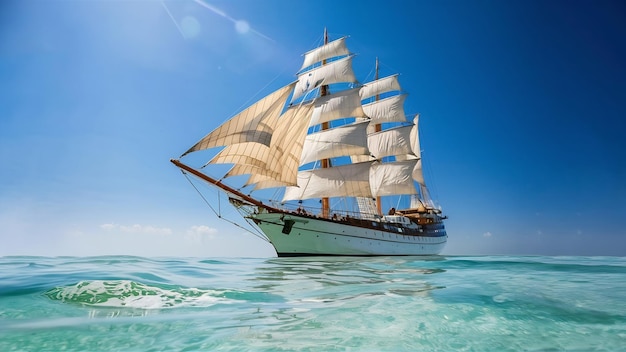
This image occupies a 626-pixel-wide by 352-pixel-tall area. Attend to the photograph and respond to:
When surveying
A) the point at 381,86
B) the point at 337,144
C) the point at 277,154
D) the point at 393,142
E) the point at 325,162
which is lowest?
the point at 277,154

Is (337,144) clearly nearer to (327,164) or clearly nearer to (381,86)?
(327,164)

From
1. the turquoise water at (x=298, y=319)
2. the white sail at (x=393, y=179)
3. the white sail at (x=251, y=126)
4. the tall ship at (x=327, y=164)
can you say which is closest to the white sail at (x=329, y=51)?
the tall ship at (x=327, y=164)

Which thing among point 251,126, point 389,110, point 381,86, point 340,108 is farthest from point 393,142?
point 251,126

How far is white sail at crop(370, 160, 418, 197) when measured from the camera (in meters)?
54.0

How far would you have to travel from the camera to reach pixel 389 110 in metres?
62.0

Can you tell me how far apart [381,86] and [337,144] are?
25178mm

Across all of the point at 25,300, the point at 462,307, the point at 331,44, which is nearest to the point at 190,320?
the point at 25,300

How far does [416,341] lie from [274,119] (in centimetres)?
3023

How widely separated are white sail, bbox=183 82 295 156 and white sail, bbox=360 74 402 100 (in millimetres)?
34475

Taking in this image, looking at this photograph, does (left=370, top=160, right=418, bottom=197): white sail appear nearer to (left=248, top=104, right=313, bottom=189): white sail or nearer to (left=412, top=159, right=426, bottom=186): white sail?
(left=412, top=159, right=426, bottom=186): white sail

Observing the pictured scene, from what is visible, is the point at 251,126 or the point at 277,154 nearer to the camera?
the point at 251,126

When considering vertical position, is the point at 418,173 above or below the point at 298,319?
above

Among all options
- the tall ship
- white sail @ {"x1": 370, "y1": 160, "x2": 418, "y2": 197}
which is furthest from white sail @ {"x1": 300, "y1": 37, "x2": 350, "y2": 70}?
white sail @ {"x1": 370, "y1": 160, "x2": 418, "y2": 197}

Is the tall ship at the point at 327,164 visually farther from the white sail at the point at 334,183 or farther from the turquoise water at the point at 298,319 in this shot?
the turquoise water at the point at 298,319
